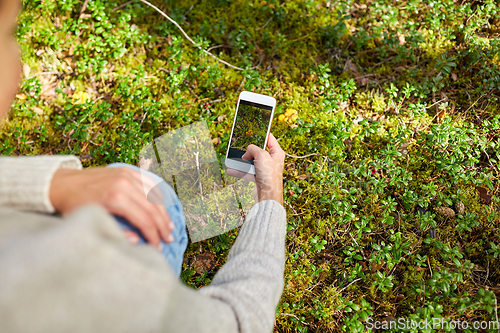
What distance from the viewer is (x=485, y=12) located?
3.55 metres

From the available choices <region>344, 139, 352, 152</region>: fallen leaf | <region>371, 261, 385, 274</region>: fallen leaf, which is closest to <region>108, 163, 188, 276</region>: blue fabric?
<region>371, 261, 385, 274</region>: fallen leaf

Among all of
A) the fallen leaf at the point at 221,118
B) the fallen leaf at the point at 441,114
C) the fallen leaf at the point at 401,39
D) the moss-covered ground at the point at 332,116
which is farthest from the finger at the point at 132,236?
the fallen leaf at the point at 401,39

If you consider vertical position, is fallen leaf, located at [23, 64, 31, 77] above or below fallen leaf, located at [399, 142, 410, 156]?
above

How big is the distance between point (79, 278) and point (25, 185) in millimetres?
591

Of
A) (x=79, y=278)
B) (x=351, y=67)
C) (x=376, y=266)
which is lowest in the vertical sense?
(x=376, y=266)

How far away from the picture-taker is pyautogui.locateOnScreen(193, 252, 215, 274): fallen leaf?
2932 mm

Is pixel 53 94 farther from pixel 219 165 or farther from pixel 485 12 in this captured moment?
pixel 485 12

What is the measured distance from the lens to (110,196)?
131 centimetres

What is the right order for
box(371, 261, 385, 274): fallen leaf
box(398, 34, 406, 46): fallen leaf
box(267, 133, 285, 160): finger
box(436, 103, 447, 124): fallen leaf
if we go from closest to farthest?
box(371, 261, 385, 274): fallen leaf, box(267, 133, 285, 160): finger, box(436, 103, 447, 124): fallen leaf, box(398, 34, 406, 46): fallen leaf

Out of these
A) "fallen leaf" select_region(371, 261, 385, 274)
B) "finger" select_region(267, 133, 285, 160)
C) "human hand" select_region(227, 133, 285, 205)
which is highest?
"finger" select_region(267, 133, 285, 160)

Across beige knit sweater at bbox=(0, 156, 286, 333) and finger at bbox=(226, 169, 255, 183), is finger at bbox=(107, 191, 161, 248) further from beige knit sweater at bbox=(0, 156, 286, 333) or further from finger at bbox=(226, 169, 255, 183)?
finger at bbox=(226, 169, 255, 183)

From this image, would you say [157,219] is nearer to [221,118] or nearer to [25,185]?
[25,185]

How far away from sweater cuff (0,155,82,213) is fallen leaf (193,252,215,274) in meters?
1.92

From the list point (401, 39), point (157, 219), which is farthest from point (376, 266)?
point (401, 39)
